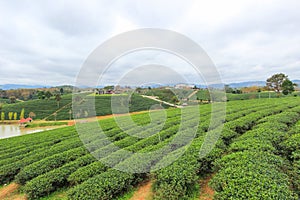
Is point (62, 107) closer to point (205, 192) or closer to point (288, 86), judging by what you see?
point (205, 192)

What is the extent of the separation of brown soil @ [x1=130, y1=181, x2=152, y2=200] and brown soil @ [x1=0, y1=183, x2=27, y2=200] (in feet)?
14.8

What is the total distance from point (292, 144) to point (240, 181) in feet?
13.9

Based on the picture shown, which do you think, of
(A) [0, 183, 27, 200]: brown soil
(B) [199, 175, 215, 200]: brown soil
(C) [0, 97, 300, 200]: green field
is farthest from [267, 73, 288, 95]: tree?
(A) [0, 183, 27, 200]: brown soil

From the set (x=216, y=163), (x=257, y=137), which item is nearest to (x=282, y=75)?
(x=257, y=137)

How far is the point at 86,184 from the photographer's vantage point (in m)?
5.47

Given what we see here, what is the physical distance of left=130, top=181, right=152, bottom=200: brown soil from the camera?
5543mm

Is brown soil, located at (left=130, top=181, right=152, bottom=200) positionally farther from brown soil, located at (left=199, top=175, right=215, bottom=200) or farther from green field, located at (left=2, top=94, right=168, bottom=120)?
green field, located at (left=2, top=94, right=168, bottom=120)

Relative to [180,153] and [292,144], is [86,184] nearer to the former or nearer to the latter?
[180,153]

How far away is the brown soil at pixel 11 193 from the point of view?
662 centimetres

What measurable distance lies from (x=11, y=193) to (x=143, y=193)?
5861mm

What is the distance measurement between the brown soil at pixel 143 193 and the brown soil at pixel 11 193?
4.52 metres

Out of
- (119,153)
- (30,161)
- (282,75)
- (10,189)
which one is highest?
(282,75)

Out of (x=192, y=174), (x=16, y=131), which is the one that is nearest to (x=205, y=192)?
(x=192, y=174)

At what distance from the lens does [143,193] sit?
5.77 metres
